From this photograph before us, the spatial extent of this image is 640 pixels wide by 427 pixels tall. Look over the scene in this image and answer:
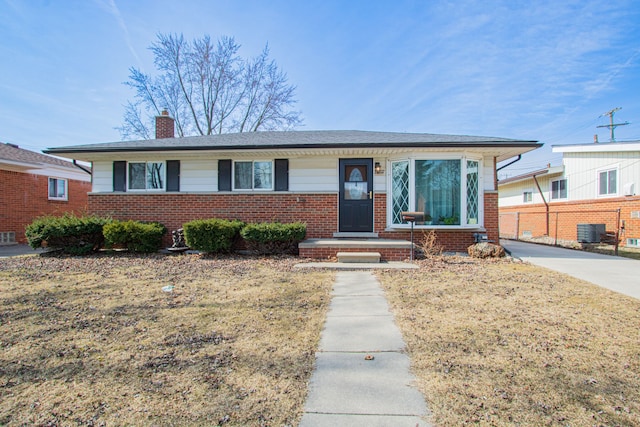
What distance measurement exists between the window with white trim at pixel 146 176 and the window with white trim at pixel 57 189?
318 inches

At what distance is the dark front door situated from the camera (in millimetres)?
8742

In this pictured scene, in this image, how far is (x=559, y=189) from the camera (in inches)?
546

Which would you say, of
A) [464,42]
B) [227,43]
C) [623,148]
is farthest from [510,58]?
[227,43]

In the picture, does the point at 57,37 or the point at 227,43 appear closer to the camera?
the point at 57,37

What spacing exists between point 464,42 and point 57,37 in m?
13.9

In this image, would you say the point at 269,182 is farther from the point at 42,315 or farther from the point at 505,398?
the point at 505,398

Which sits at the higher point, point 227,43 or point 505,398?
point 227,43

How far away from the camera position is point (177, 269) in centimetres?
635

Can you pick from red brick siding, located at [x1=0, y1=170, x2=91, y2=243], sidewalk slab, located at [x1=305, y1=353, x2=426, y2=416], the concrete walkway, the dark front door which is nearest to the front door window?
the dark front door

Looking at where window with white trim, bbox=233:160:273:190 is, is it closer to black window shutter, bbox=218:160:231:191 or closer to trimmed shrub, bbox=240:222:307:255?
black window shutter, bbox=218:160:231:191

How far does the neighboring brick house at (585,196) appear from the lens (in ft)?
35.1

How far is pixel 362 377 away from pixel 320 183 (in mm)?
6894

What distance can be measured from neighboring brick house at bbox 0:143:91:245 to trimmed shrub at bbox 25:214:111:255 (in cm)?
321

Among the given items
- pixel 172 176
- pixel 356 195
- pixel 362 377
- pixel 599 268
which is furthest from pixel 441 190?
pixel 172 176
